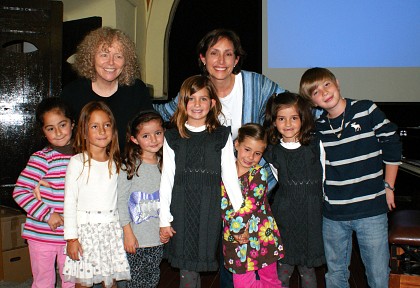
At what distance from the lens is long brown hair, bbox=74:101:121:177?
2078 mm

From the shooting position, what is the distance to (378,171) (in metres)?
2.20

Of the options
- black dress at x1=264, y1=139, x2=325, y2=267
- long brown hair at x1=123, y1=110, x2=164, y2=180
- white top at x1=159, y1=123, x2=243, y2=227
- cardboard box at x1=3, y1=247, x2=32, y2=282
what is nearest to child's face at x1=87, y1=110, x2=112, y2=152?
long brown hair at x1=123, y1=110, x2=164, y2=180

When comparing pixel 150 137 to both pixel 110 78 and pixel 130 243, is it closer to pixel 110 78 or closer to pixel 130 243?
pixel 110 78

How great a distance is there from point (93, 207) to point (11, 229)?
4.85 ft

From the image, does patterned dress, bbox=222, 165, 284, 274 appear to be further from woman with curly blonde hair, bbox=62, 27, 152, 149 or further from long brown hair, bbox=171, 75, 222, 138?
woman with curly blonde hair, bbox=62, 27, 152, 149

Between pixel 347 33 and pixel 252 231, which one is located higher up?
pixel 347 33

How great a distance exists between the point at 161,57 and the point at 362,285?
3486mm

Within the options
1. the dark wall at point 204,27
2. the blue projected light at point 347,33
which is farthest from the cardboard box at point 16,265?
the blue projected light at point 347,33

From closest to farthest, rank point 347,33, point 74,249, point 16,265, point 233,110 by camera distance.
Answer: point 74,249 < point 233,110 < point 16,265 < point 347,33

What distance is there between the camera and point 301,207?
2.20 metres

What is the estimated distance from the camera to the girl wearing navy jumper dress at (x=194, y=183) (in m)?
2.08

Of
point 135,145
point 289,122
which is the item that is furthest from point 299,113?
point 135,145

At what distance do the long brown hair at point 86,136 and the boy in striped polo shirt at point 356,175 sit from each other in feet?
3.27

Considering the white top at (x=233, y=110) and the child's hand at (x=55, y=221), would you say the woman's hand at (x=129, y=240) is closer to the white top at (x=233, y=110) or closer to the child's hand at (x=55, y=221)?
the child's hand at (x=55, y=221)
